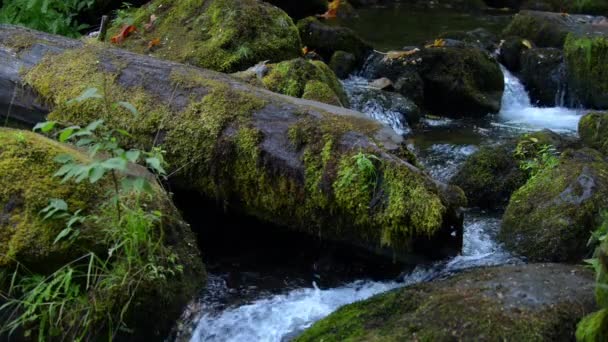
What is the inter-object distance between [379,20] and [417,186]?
12.6 m

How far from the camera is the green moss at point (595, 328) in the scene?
119 inches

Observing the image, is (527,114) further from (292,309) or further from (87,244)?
(87,244)

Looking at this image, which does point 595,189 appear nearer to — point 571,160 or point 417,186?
point 571,160

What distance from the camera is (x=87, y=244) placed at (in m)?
3.74

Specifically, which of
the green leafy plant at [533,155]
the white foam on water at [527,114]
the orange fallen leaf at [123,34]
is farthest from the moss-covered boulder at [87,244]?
the white foam on water at [527,114]

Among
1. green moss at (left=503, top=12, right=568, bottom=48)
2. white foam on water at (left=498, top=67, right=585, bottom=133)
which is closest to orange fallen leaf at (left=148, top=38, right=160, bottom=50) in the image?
white foam on water at (left=498, top=67, right=585, bottom=133)

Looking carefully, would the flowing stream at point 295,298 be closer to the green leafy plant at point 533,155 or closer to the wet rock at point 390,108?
the green leafy plant at point 533,155

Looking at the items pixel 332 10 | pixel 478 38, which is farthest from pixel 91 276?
pixel 332 10

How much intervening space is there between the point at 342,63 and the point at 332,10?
578 centimetres

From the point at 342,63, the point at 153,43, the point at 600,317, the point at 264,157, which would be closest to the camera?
the point at 600,317

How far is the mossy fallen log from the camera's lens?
4547mm

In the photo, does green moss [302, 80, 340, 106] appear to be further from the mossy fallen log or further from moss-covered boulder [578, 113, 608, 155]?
moss-covered boulder [578, 113, 608, 155]

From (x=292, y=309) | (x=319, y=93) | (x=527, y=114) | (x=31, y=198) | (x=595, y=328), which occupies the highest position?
(x=319, y=93)

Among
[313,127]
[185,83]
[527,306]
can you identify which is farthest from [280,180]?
[527,306]
